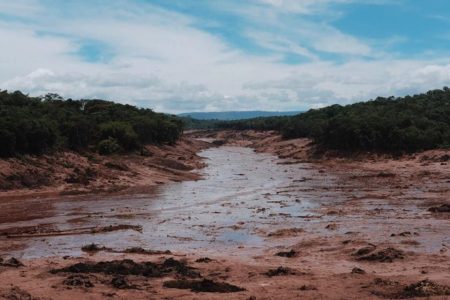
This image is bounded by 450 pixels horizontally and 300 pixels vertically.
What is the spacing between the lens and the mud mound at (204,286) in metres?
12.7

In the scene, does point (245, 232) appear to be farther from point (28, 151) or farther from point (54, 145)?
point (54, 145)

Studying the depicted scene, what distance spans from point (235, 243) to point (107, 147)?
3600 cm

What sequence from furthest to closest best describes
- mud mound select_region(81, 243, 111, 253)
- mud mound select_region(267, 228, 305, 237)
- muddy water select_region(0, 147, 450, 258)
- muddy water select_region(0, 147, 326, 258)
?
mud mound select_region(267, 228, 305, 237)
muddy water select_region(0, 147, 326, 258)
muddy water select_region(0, 147, 450, 258)
mud mound select_region(81, 243, 111, 253)

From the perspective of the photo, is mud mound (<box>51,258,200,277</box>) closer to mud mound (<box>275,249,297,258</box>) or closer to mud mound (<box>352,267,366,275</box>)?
mud mound (<box>275,249,297,258</box>)

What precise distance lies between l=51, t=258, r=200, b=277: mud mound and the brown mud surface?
4 cm

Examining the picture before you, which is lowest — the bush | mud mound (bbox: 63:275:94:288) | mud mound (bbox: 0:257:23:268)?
mud mound (bbox: 0:257:23:268)

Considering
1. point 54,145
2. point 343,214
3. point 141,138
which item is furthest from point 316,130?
point 343,214

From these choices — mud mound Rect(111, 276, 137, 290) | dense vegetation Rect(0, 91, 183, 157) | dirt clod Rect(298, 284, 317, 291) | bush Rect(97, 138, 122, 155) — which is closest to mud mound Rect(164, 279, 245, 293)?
mud mound Rect(111, 276, 137, 290)

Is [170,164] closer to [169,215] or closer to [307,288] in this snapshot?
[169,215]

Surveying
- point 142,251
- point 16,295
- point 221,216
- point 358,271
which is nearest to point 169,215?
point 221,216

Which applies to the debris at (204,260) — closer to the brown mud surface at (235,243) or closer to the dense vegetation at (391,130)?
the brown mud surface at (235,243)

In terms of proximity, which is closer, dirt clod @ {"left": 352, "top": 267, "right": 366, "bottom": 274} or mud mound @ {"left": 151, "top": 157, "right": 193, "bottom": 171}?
dirt clod @ {"left": 352, "top": 267, "right": 366, "bottom": 274}

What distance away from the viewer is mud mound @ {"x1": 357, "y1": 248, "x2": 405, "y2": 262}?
52.8ft

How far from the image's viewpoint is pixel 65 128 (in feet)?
167
